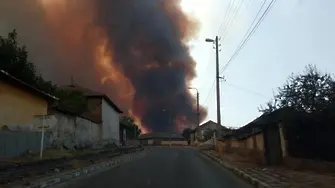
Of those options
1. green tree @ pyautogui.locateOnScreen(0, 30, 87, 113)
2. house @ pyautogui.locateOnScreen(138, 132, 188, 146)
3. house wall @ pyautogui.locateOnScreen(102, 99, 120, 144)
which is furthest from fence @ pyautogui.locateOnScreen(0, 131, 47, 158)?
house @ pyautogui.locateOnScreen(138, 132, 188, 146)

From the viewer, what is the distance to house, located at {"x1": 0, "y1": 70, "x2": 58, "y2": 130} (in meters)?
29.1

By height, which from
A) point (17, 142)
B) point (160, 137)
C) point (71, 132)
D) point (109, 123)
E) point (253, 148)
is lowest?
point (253, 148)

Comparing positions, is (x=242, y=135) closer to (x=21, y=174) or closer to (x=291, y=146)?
(x=291, y=146)

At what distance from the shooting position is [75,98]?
57.2 meters

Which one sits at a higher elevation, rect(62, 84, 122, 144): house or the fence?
rect(62, 84, 122, 144): house

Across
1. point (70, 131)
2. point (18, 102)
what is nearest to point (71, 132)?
point (70, 131)

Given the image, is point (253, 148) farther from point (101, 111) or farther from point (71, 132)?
point (101, 111)

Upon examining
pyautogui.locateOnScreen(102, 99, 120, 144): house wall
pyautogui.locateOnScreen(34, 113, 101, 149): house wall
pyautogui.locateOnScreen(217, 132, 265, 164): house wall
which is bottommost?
pyautogui.locateOnScreen(217, 132, 265, 164): house wall

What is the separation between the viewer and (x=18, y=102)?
30.9 metres

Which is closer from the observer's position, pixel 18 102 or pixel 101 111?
pixel 18 102

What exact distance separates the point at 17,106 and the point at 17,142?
4.55m

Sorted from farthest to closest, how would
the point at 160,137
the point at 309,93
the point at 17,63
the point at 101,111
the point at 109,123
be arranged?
the point at 160,137 < the point at 109,123 < the point at 101,111 < the point at 17,63 < the point at 309,93

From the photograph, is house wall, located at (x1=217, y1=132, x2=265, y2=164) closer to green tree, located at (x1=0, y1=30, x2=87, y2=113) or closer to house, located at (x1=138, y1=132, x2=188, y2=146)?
green tree, located at (x1=0, y1=30, x2=87, y2=113)

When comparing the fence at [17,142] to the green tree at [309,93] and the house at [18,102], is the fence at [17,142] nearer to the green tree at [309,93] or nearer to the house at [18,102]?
the house at [18,102]
